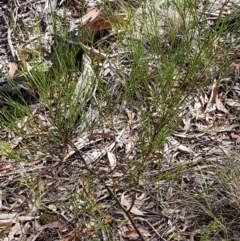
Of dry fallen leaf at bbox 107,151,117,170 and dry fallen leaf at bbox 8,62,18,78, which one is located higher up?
dry fallen leaf at bbox 8,62,18,78

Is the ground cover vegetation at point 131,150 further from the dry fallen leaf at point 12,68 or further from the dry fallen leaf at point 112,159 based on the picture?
the dry fallen leaf at point 12,68

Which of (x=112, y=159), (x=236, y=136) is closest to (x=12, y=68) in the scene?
(x=112, y=159)

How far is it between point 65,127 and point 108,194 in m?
0.47

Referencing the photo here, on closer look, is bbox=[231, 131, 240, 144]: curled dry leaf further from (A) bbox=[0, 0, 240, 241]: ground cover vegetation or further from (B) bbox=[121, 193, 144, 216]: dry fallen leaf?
(B) bbox=[121, 193, 144, 216]: dry fallen leaf

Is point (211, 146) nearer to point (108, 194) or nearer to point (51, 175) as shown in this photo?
point (108, 194)

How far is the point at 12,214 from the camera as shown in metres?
2.25

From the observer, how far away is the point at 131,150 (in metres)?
2.32

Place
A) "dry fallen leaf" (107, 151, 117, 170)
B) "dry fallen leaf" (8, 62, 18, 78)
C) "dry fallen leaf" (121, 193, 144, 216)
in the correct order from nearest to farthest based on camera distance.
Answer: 1. "dry fallen leaf" (121, 193, 144, 216)
2. "dry fallen leaf" (107, 151, 117, 170)
3. "dry fallen leaf" (8, 62, 18, 78)

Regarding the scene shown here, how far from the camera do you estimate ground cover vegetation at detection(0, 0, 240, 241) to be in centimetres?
192

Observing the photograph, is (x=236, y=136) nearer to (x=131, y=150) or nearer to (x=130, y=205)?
(x=131, y=150)

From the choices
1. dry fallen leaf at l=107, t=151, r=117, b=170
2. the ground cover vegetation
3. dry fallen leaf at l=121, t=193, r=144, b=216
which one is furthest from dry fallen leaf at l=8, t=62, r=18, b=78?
dry fallen leaf at l=121, t=193, r=144, b=216

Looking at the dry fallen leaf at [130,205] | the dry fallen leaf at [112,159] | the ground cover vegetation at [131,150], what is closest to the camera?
the ground cover vegetation at [131,150]

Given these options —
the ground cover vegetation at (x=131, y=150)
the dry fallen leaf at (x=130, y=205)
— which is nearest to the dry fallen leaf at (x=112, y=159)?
the ground cover vegetation at (x=131, y=150)

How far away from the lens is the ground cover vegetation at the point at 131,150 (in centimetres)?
192
